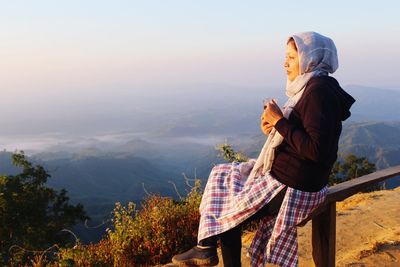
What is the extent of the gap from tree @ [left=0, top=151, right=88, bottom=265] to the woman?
2010cm

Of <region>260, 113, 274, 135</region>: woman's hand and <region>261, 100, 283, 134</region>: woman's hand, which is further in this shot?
<region>260, 113, 274, 135</region>: woman's hand

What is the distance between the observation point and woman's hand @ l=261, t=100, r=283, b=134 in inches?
111

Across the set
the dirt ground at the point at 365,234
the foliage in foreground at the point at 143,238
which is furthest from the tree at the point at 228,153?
the foliage in foreground at the point at 143,238

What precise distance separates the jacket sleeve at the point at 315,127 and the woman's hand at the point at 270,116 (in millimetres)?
115

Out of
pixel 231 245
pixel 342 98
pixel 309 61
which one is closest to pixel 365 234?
pixel 231 245

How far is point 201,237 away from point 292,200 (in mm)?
659

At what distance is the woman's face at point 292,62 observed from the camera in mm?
2906

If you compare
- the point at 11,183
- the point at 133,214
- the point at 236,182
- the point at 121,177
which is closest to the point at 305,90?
the point at 236,182

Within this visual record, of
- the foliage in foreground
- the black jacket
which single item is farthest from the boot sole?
the foliage in foreground

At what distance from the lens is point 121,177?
19012cm

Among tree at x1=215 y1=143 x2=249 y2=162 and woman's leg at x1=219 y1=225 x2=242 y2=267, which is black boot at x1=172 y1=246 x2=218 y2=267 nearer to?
woman's leg at x1=219 y1=225 x2=242 y2=267

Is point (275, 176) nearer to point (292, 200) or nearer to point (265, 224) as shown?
point (292, 200)

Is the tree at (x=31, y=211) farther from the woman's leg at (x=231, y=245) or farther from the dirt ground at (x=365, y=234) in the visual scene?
the woman's leg at (x=231, y=245)

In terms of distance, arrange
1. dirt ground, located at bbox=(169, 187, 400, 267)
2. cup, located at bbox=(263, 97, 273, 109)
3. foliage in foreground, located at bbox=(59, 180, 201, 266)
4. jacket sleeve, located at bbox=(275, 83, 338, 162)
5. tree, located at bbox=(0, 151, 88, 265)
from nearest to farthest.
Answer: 1. jacket sleeve, located at bbox=(275, 83, 338, 162)
2. cup, located at bbox=(263, 97, 273, 109)
3. dirt ground, located at bbox=(169, 187, 400, 267)
4. foliage in foreground, located at bbox=(59, 180, 201, 266)
5. tree, located at bbox=(0, 151, 88, 265)
